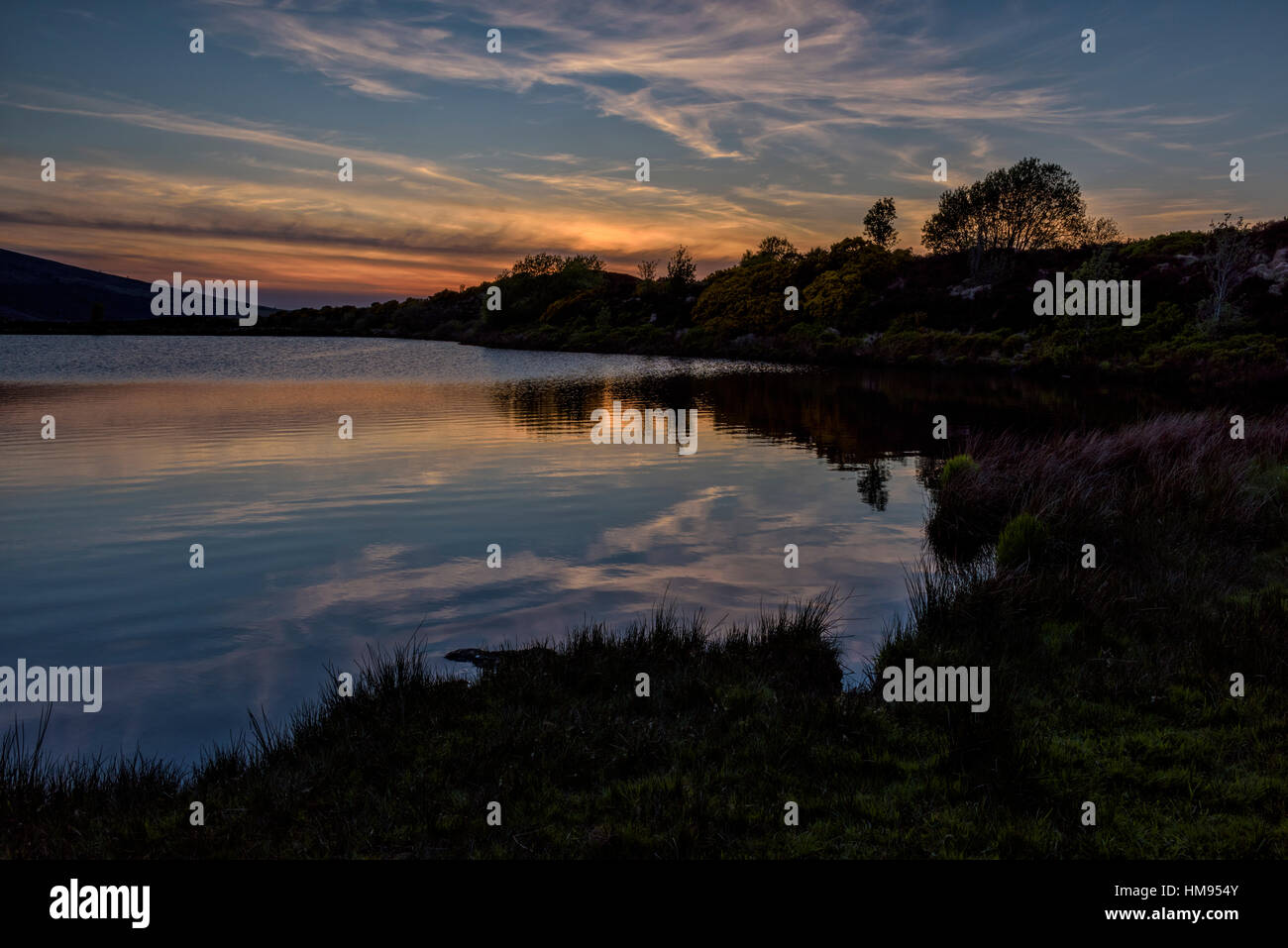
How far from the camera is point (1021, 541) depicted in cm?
1324

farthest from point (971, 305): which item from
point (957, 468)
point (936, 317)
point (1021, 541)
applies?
point (1021, 541)

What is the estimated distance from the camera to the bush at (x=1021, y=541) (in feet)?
43.1

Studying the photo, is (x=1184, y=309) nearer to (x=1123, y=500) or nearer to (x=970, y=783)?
(x=1123, y=500)

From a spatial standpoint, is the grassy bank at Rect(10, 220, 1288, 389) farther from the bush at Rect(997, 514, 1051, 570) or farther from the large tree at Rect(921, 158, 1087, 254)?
the bush at Rect(997, 514, 1051, 570)

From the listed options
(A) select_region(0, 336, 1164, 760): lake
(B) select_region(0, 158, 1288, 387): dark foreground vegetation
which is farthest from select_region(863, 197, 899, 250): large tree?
(A) select_region(0, 336, 1164, 760): lake

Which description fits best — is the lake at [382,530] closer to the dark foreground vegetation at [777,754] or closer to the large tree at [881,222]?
the dark foreground vegetation at [777,754]

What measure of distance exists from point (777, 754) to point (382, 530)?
12181 millimetres

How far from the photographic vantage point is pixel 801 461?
26.7 m

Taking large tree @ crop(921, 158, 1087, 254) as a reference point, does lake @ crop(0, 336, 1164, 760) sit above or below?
below

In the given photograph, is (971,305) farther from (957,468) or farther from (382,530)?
(382,530)

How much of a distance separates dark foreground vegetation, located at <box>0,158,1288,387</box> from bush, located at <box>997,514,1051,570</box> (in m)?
37.4

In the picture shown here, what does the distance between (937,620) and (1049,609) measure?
1.54 metres

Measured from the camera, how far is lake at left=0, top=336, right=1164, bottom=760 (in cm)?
1054
